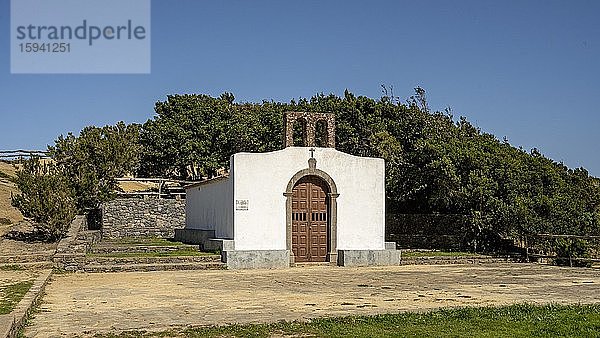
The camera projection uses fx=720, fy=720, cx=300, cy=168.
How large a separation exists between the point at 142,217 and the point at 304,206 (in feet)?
43.6

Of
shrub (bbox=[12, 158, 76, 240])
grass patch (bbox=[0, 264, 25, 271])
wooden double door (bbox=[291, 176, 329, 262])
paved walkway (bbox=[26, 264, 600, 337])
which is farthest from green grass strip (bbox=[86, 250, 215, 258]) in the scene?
shrub (bbox=[12, 158, 76, 240])

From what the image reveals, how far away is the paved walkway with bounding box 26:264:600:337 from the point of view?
11148 mm

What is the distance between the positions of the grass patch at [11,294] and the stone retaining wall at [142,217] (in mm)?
17203

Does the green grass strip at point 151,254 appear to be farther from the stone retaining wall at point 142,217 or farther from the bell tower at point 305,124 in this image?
the stone retaining wall at point 142,217

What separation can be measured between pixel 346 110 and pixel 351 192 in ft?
63.0

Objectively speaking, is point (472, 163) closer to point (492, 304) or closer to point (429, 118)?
point (429, 118)

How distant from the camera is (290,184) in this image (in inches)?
918

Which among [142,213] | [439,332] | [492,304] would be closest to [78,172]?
[142,213]

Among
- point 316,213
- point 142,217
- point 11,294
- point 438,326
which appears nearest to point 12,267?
point 11,294

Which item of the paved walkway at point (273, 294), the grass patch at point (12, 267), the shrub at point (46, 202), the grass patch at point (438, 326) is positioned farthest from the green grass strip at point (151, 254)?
the grass patch at point (438, 326)

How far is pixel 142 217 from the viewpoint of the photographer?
3447 centimetres

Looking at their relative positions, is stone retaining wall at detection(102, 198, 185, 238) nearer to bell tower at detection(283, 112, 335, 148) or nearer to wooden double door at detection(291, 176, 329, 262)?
wooden double door at detection(291, 176, 329, 262)

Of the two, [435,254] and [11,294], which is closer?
[11,294]

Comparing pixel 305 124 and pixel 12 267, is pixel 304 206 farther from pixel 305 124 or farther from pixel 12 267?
pixel 12 267
